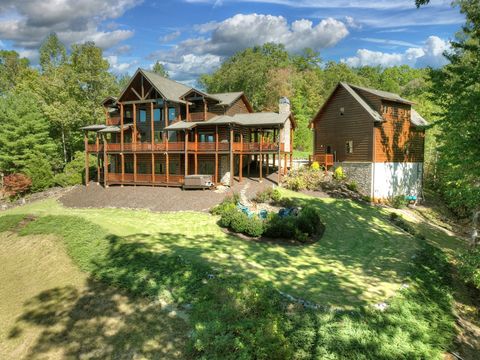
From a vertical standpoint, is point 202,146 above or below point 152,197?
above

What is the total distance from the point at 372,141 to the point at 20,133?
3708 cm

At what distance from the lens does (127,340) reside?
888 centimetres

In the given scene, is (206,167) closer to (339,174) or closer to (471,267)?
(339,174)

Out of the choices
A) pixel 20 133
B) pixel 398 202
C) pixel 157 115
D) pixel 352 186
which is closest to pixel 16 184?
pixel 20 133

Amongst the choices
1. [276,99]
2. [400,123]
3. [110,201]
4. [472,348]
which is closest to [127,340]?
[472,348]

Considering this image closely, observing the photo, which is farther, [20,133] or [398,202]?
[20,133]

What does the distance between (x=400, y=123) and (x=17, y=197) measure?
38.6 metres

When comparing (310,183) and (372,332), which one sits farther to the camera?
(310,183)

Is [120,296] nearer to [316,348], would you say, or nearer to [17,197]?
[316,348]

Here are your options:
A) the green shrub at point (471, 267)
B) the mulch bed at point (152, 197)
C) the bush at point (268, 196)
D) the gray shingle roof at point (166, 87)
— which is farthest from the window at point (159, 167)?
the green shrub at point (471, 267)

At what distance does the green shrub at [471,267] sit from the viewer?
12.7m

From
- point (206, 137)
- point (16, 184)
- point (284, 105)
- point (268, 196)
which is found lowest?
point (268, 196)

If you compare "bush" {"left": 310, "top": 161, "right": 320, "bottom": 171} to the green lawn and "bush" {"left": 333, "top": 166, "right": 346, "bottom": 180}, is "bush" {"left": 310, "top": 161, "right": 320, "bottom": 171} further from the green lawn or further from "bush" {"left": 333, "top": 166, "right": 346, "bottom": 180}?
the green lawn

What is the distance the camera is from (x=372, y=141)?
1179 inches
